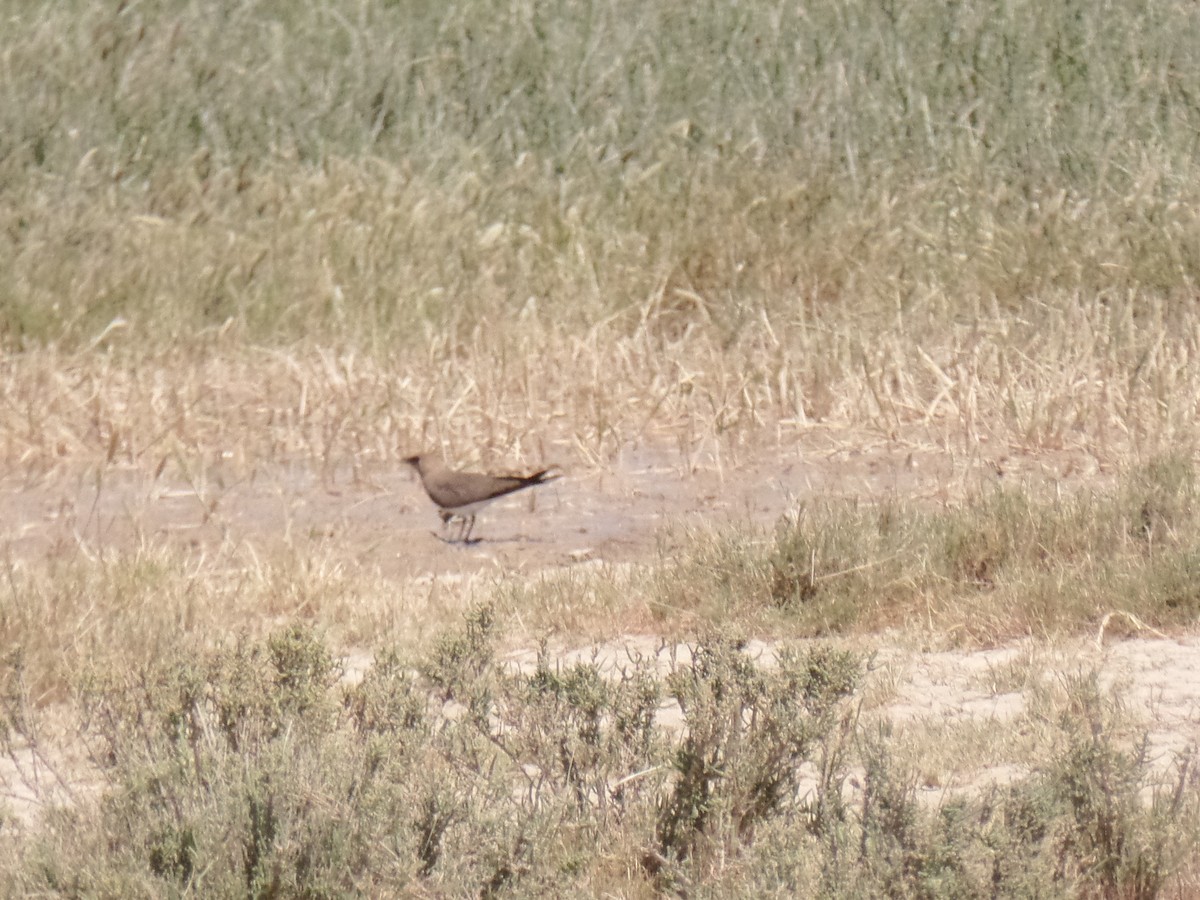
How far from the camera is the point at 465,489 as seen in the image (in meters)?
6.98

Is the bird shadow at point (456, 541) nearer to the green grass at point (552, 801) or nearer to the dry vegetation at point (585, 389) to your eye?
the dry vegetation at point (585, 389)

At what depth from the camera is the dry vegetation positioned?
11.3 feet

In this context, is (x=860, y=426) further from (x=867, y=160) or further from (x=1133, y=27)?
(x=1133, y=27)

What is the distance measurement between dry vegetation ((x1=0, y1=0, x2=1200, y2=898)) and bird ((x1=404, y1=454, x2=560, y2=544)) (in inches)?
22.5

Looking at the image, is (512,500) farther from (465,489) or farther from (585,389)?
(585,389)

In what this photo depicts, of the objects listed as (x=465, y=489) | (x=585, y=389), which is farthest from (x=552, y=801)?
(x=585, y=389)

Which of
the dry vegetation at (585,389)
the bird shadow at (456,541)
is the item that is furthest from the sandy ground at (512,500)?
the dry vegetation at (585,389)

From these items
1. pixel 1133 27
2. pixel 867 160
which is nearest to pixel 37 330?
pixel 867 160

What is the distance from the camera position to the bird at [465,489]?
698 centimetres

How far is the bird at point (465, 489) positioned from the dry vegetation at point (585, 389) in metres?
0.57

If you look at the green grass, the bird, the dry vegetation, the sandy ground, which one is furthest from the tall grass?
the green grass

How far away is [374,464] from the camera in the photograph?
788 centimetres

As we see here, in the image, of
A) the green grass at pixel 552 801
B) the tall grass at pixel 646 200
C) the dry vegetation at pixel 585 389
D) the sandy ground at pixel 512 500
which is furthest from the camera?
the tall grass at pixel 646 200

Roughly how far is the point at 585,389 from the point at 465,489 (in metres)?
1.56
